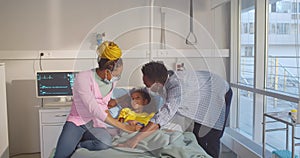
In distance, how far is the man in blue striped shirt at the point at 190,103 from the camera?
6.14 feet

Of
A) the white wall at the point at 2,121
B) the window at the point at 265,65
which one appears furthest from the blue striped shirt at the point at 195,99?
the white wall at the point at 2,121

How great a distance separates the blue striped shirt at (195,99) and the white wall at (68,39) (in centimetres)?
86

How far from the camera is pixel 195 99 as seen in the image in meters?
2.09

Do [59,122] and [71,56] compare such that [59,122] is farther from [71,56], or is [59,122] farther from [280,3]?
[280,3]

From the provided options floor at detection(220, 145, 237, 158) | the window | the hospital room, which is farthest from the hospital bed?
floor at detection(220, 145, 237, 158)

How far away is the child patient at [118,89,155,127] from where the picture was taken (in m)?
1.88

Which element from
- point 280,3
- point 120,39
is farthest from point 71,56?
point 280,3

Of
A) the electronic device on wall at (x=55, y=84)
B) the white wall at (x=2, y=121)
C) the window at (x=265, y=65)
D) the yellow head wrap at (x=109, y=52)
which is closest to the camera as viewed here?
the yellow head wrap at (x=109, y=52)

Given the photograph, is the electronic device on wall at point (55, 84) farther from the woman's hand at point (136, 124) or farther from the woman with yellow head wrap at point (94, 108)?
the woman's hand at point (136, 124)

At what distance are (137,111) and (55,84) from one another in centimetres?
128

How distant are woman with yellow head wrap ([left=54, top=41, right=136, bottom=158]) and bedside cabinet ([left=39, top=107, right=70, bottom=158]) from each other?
31.1 inches

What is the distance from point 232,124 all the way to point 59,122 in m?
1.77

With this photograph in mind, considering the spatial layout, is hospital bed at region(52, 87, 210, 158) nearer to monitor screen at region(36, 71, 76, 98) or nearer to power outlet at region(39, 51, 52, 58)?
monitor screen at region(36, 71, 76, 98)

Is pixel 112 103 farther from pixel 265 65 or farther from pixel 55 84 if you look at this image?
pixel 265 65
